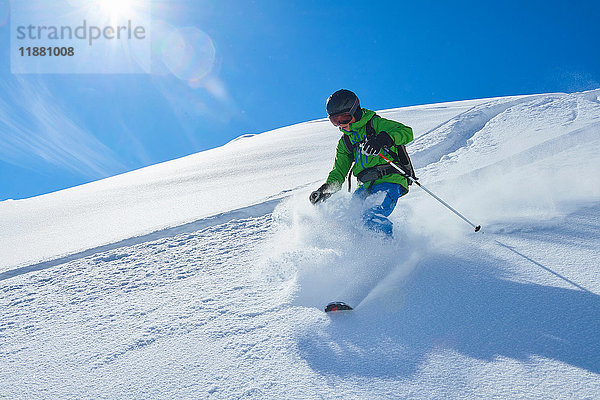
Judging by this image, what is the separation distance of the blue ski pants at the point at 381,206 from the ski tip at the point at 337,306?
1053mm

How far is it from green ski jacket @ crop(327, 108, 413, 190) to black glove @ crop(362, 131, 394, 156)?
127 mm

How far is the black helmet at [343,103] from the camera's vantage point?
141 inches

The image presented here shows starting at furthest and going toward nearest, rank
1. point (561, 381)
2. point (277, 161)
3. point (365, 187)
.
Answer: point (277, 161), point (365, 187), point (561, 381)

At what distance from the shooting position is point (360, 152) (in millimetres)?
3887

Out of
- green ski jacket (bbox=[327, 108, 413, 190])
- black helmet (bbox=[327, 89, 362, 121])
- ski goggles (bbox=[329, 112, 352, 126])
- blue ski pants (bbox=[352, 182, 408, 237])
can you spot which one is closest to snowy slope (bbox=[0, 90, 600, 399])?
blue ski pants (bbox=[352, 182, 408, 237])

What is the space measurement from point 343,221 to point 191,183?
6.79 metres

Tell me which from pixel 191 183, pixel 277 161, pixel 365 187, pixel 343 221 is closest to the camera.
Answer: pixel 343 221

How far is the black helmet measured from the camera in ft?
11.8

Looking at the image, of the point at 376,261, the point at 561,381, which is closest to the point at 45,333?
the point at 376,261

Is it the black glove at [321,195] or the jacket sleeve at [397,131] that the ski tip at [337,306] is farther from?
the jacket sleeve at [397,131]

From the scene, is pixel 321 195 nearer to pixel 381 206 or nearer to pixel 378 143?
pixel 381 206

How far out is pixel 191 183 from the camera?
955 centimetres

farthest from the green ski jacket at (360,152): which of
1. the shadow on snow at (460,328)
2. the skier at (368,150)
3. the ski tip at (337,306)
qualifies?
the ski tip at (337,306)

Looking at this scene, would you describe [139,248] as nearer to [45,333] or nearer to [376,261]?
[45,333]
